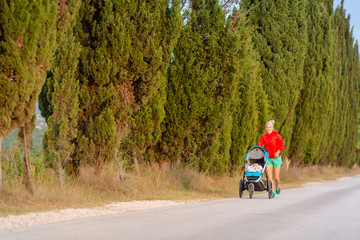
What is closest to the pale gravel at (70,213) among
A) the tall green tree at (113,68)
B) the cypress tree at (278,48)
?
the tall green tree at (113,68)

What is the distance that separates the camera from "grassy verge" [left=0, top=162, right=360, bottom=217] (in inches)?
398

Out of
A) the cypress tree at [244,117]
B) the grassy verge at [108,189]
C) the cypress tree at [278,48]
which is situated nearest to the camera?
the grassy verge at [108,189]

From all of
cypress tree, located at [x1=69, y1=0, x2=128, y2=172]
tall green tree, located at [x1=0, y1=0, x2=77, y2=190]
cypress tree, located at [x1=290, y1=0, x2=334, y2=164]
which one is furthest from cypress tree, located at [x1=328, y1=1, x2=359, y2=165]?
tall green tree, located at [x1=0, y1=0, x2=77, y2=190]

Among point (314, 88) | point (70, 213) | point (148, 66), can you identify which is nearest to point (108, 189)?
point (148, 66)

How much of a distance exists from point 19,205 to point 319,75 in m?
27.1

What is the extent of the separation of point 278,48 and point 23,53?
18.8 meters

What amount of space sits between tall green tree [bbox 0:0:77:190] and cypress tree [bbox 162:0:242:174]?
6824mm

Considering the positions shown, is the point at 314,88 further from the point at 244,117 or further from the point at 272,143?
the point at 272,143

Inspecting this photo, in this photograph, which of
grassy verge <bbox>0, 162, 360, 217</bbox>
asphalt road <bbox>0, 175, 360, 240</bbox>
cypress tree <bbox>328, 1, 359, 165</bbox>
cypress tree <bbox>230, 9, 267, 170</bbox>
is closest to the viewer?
asphalt road <bbox>0, 175, 360, 240</bbox>

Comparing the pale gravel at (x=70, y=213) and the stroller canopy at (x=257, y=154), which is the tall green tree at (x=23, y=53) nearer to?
the pale gravel at (x=70, y=213)

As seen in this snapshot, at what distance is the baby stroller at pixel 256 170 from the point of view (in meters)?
13.9

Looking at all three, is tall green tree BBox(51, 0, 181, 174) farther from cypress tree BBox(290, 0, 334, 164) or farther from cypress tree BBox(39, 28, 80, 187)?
cypress tree BBox(290, 0, 334, 164)

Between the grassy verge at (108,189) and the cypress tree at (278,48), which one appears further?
the cypress tree at (278,48)

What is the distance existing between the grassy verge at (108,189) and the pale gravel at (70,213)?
0.41 metres
